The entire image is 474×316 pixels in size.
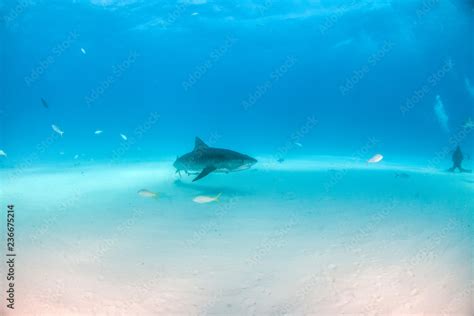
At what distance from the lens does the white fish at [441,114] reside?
7912 cm

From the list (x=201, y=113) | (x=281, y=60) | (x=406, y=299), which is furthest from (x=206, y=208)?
(x=201, y=113)

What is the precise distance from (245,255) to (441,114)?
98681mm

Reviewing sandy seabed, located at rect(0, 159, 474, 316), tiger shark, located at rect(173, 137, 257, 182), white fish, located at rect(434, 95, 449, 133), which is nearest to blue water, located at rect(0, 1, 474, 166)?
white fish, located at rect(434, 95, 449, 133)

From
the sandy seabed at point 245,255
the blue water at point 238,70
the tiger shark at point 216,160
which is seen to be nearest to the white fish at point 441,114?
the blue water at point 238,70

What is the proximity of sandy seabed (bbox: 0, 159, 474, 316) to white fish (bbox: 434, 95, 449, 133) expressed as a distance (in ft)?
272

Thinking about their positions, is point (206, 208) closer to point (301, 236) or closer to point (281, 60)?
point (301, 236)

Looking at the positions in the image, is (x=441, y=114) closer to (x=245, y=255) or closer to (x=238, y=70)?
(x=238, y=70)

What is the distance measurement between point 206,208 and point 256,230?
236 centimetres

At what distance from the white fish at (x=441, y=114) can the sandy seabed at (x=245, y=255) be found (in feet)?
272

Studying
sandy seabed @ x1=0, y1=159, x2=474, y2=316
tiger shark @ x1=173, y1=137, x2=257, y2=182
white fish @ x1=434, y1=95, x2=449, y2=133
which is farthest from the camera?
white fish @ x1=434, y1=95, x2=449, y2=133

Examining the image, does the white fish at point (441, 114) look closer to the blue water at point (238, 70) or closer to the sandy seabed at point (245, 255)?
the blue water at point (238, 70)

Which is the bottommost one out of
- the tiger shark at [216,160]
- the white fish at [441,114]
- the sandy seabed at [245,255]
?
the sandy seabed at [245,255]

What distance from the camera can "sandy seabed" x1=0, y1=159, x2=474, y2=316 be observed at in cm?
426

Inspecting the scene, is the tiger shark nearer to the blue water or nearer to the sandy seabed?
the sandy seabed
